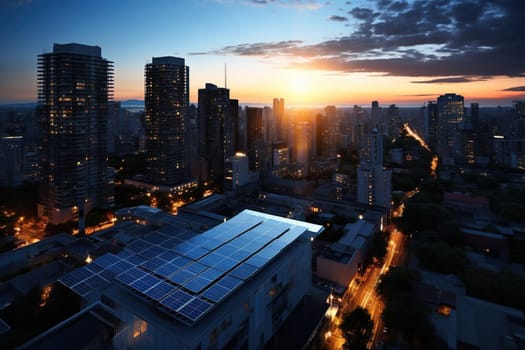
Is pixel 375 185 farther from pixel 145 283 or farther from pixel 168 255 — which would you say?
pixel 145 283

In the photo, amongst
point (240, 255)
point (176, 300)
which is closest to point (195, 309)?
point (176, 300)

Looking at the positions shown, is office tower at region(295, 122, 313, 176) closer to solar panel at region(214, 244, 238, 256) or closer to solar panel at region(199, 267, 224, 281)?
solar panel at region(214, 244, 238, 256)

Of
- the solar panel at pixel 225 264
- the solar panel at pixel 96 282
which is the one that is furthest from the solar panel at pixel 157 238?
the solar panel at pixel 225 264

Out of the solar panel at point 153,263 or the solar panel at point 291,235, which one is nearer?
the solar panel at point 153,263

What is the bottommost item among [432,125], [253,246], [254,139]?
[253,246]

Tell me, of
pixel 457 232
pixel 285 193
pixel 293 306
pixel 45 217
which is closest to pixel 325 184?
pixel 285 193

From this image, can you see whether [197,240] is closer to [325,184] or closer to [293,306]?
[293,306]

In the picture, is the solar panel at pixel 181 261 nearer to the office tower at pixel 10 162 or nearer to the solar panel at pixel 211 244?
the solar panel at pixel 211 244
